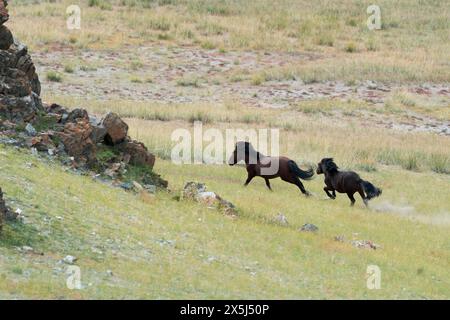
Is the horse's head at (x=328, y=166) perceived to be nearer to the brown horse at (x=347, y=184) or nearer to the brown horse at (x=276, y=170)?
the brown horse at (x=347, y=184)

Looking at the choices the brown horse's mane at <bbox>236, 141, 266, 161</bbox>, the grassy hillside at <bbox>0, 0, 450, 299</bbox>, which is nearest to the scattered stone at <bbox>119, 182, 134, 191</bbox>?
the grassy hillside at <bbox>0, 0, 450, 299</bbox>

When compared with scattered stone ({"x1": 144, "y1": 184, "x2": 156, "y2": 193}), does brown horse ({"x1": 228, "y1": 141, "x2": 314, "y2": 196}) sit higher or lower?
lower

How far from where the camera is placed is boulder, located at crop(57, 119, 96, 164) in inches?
895

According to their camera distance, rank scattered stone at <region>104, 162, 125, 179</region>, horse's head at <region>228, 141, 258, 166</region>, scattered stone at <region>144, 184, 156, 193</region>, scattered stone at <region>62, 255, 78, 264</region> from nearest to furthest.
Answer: scattered stone at <region>62, 255, 78, 264</region>
scattered stone at <region>104, 162, 125, 179</region>
scattered stone at <region>144, 184, 156, 193</region>
horse's head at <region>228, 141, 258, 166</region>

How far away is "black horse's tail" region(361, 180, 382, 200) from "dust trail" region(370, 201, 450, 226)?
43 cm

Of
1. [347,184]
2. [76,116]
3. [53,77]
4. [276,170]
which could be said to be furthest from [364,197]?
[53,77]

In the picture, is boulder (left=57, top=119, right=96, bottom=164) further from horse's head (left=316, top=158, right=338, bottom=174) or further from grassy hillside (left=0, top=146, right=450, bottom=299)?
horse's head (left=316, top=158, right=338, bottom=174)

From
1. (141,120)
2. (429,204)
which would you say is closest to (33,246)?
(429,204)

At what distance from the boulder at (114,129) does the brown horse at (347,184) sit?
21.2 feet

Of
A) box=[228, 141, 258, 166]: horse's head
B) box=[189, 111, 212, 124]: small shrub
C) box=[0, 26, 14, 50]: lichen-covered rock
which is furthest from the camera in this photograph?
box=[189, 111, 212, 124]: small shrub

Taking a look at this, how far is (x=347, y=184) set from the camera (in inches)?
1087

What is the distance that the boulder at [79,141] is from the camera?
22.7 m

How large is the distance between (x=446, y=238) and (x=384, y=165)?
35.7 feet

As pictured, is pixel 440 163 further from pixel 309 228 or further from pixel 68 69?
pixel 68 69
